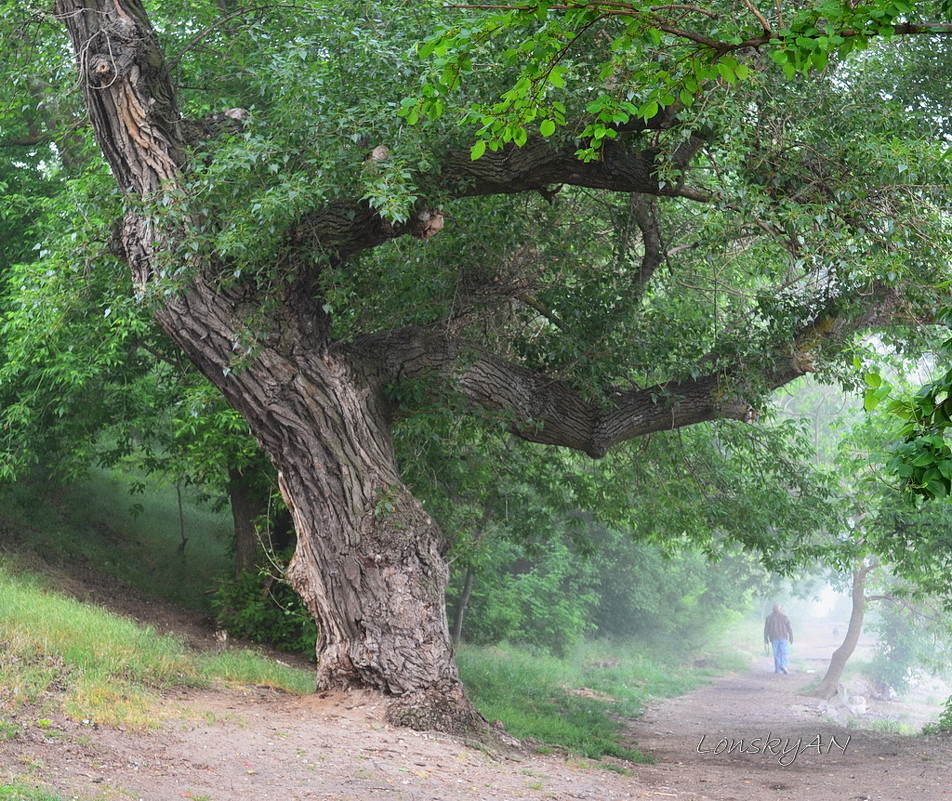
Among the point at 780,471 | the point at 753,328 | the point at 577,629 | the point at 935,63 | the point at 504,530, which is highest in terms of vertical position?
the point at 935,63

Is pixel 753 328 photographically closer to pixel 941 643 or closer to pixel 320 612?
pixel 320 612

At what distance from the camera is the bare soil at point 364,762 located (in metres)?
5.63

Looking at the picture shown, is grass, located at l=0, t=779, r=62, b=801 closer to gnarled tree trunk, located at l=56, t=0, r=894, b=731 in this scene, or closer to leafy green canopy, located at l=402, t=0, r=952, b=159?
gnarled tree trunk, located at l=56, t=0, r=894, b=731

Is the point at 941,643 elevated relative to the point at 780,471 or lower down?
lower down

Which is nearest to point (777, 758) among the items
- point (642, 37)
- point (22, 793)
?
point (22, 793)

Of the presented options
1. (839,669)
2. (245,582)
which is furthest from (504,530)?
(839,669)

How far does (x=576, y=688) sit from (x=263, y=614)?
782 centimetres

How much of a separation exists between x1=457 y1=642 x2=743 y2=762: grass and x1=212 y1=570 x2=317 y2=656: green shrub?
2689 millimetres

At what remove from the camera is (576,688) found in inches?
711

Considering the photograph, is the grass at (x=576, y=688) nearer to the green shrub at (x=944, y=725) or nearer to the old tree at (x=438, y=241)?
the old tree at (x=438, y=241)

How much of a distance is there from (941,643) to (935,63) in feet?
94.1

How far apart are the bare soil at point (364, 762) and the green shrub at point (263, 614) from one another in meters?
0.67

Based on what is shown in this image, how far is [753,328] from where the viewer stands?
9.38m

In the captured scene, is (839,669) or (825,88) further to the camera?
(839,669)
